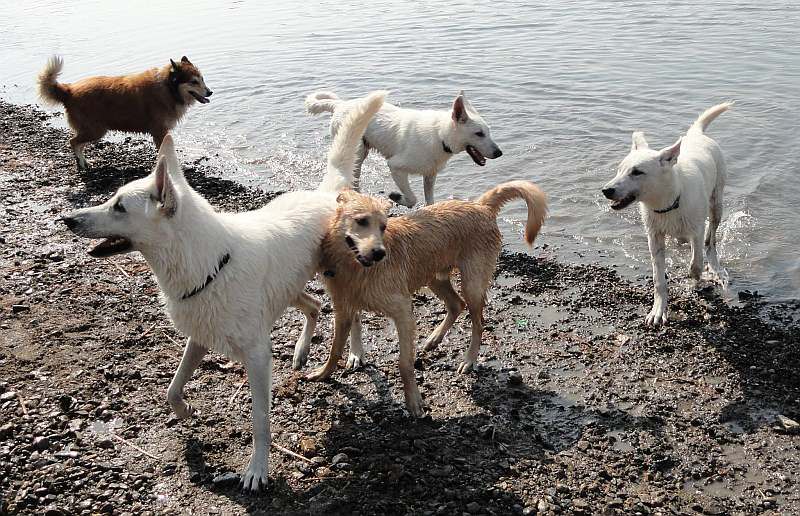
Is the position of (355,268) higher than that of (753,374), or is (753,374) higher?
(355,268)

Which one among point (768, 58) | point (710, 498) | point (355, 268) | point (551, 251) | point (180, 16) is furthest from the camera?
point (180, 16)

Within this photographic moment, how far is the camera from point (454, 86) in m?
14.6

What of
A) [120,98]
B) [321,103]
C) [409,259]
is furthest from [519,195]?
[120,98]

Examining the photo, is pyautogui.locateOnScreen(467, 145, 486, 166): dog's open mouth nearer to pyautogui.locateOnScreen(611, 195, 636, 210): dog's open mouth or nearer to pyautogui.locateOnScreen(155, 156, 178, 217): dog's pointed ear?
pyautogui.locateOnScreen(611, 195, 636, 210): dog's open mouth

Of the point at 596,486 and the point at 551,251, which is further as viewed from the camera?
the point at 551,251

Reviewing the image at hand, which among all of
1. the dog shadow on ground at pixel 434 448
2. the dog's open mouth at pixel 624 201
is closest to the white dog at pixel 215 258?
the dog shadow on ground at pixel 434 448

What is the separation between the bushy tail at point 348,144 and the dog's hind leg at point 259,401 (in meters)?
1.66

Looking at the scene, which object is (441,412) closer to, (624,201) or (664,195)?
(624,201)

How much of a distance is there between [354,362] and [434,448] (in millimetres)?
1304

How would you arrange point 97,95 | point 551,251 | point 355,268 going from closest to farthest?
point 355,268 < point 551,251 < point 97,95

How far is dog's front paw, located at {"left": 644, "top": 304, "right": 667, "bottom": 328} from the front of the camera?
6418 millimetres

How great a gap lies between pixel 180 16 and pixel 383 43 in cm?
1073

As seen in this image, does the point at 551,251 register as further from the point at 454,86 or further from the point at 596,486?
the point at 454,86

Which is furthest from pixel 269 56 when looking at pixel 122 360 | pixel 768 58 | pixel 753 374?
pixel 753 374
